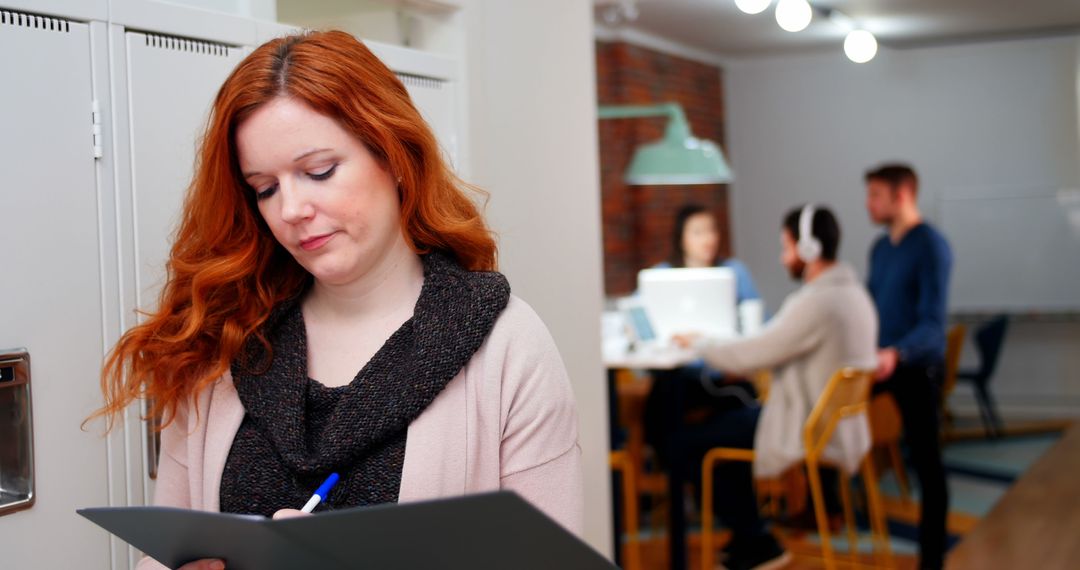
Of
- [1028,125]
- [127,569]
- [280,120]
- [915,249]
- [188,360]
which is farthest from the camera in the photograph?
[1028,125]

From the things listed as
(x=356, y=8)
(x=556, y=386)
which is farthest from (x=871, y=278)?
(x=556, y=386)

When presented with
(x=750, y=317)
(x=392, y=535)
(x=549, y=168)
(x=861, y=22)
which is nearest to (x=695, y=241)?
(x=750, y=317)

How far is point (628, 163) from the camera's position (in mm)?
7078

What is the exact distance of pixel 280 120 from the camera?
1319 mm

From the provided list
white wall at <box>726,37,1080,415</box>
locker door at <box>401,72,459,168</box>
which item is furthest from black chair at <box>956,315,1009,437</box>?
locker door at <box>401,72,459,168</box>

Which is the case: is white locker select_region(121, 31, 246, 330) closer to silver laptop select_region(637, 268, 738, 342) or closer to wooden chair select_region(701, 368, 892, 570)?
wooden chair select_region(701, 368, 892, 570)

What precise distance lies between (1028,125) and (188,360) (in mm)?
7518

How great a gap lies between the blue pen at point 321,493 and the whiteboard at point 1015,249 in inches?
291

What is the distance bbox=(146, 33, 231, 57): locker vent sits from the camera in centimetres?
169

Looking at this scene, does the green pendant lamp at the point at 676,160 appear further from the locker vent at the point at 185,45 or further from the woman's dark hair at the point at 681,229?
the locker vent at the point at 185,45

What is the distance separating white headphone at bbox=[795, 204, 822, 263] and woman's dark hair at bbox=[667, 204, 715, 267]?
140 centimetres

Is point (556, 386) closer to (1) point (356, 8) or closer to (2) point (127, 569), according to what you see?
(2) point (127, 569)

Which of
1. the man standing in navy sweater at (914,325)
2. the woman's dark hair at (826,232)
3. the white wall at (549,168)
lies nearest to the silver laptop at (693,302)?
the man standing in navy sweater at (914,325)

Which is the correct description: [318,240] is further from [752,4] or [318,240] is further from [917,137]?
[917,137]
